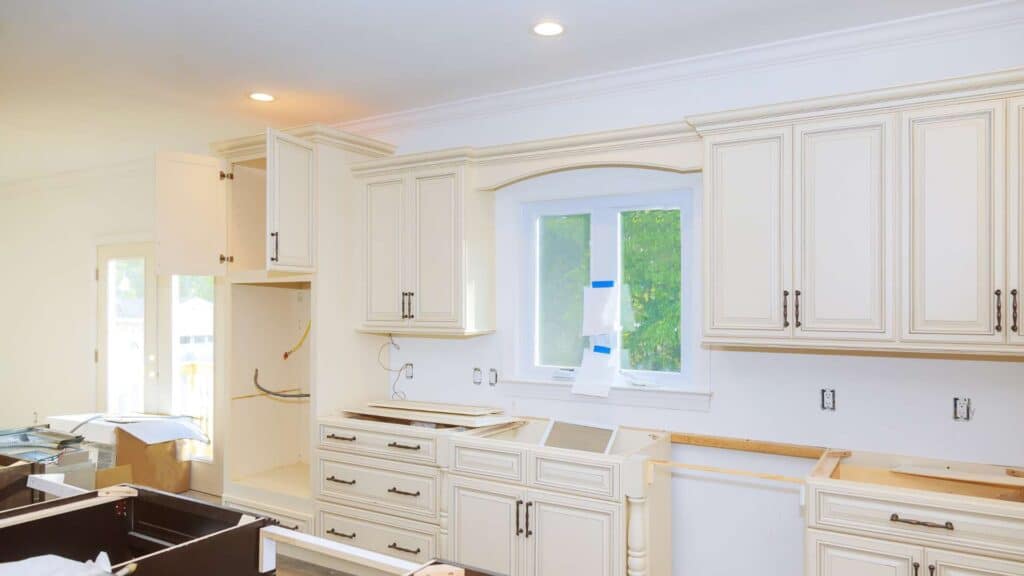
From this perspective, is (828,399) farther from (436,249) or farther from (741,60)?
(436,249)

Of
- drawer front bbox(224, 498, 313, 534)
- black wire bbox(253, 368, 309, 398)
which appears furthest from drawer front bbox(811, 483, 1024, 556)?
black wire bbox(253, 368, 309, 398)

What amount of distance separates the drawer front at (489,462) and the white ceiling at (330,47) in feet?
5.99

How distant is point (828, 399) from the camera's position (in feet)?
10.1

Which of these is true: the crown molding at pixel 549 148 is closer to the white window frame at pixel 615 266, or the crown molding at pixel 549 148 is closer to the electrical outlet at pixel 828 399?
the white window frame at pixel 615 266

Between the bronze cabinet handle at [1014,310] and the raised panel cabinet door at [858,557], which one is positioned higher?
the bronze cabinet handle at [1014,310]

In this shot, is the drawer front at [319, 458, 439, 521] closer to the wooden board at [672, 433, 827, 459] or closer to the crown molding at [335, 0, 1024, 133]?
the wooden board at [672, 433, 827, 459]

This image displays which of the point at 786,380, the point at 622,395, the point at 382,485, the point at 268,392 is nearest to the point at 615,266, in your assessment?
the point at 622,395

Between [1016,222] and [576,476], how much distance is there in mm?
1867

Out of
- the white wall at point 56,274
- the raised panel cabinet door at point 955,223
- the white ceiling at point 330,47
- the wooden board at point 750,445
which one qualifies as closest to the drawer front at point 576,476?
the wooden board at point 750,445

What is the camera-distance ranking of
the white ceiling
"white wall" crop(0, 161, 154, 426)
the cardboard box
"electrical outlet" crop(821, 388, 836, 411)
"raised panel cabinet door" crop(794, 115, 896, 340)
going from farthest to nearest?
"white wall" crop(0, 161, 154, 426)
the cardboard box
"electrical outlet" crop(821, 388, 836, 411)
the white ceiling
"raised panel cabinet door" crop(794, 115, 896, 340)

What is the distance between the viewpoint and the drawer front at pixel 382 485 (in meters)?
3.51

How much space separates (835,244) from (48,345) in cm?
681

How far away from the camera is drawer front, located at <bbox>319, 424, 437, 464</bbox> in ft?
11.6

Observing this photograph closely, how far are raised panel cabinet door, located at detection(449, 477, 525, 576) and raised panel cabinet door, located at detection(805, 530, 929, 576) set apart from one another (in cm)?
121
